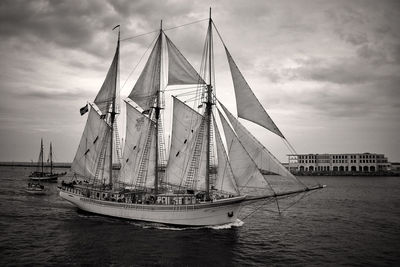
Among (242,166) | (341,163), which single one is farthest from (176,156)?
(341,163)

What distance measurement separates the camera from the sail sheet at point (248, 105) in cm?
2361

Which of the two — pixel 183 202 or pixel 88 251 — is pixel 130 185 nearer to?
pixel 183 202

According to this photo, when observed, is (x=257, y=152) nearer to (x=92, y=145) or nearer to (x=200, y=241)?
(x=200, y=241)

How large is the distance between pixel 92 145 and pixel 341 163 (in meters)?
150

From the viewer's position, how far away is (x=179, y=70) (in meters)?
30.4

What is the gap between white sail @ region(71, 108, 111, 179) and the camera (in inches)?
1538

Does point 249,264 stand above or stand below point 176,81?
below

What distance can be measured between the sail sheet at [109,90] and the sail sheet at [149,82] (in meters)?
6.11

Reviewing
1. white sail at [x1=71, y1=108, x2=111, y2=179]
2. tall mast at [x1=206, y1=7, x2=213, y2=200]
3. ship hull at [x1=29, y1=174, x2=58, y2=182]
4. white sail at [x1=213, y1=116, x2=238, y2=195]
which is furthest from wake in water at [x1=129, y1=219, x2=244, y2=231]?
ship hull at [x1=29, y1=174, x2=58, y2=182]

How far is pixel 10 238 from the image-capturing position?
2358cm

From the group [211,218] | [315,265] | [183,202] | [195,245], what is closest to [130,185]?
[183,202]

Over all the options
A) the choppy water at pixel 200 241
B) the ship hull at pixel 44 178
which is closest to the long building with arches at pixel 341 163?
the ship hull at pixel 44 178

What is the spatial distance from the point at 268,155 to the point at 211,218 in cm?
793

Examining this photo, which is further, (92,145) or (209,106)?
(92,145)
